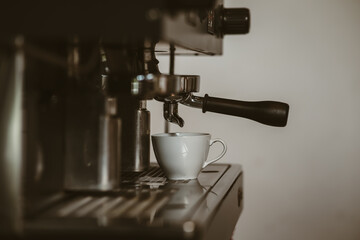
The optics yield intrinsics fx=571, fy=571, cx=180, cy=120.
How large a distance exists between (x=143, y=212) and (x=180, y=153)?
343 millimetres

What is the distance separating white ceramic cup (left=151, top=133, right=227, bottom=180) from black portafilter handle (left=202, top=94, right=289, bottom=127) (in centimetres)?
7

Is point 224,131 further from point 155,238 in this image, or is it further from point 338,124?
point 155,238

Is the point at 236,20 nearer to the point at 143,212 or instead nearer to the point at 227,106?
the point at 227,106

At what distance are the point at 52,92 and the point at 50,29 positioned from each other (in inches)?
5.7

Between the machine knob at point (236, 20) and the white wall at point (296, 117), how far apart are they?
47 cm

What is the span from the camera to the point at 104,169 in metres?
0.81

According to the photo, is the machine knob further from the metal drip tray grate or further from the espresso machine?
the metal drip tray grate

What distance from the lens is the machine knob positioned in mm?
1289

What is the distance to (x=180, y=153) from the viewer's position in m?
1.09

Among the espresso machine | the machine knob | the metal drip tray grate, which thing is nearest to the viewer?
the espresso machine

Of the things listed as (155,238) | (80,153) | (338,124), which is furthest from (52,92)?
(338,124)

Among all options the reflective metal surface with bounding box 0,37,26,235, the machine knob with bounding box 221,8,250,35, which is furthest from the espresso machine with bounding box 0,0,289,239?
the machine knob with bounding box 221,8,250,35

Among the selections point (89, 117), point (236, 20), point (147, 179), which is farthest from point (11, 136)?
point (236, 20)

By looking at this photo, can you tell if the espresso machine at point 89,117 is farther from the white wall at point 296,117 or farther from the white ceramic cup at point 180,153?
the white wall at point 296,117
